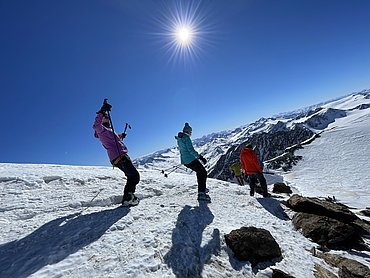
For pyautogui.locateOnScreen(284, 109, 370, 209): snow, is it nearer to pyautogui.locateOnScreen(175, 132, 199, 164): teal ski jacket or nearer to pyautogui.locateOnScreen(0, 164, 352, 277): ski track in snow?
pyautogui.locateOnScreen(0, 164, 352, 277): ski track in snow

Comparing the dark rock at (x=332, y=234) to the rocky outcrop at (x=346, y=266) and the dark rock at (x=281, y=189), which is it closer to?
the rocky outcrop at (x=346, y=266)

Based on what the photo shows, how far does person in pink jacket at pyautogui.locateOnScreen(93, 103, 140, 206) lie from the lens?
8.22 m

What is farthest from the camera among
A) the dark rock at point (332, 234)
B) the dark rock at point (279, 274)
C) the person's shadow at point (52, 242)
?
the dark rock at point (332, 234)

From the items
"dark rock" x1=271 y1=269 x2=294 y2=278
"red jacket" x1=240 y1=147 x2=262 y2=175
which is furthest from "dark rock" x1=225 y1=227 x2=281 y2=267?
"red jacket" x1=240 y1=147 x2=262 y2=175

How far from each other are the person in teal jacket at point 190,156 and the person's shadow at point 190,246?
215 centimetres

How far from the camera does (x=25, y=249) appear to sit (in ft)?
18.1

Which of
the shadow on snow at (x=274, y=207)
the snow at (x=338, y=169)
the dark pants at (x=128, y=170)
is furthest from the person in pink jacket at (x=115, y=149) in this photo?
the snow at (x=338, y=169)

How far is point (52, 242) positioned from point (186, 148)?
213 inches

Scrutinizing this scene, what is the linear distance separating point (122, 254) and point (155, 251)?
732mm

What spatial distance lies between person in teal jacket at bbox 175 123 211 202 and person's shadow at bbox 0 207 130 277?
3.24 metres

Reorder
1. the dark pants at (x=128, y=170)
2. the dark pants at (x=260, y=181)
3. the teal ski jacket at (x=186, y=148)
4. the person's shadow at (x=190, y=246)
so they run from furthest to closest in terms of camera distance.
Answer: the dark pants at (x=260, y=181) < the teal ski jacket at (x=186, y=148) < the dark pants at (x=128, y=170) < the person's shadow at (x=190, y=246)

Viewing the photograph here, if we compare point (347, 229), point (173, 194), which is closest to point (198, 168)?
point (173, 194)

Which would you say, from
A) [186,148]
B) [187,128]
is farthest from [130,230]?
[187,128]

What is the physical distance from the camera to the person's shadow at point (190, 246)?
17.0 feet
